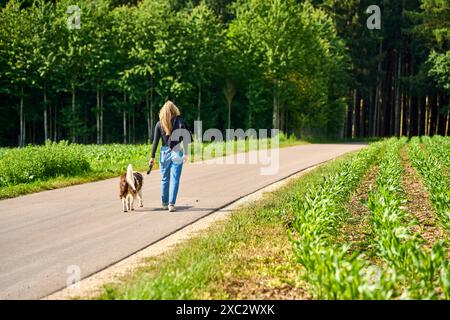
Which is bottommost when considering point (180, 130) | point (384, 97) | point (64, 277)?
point (64, 277)

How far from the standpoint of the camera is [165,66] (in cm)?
4200

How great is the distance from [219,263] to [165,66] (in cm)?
3689

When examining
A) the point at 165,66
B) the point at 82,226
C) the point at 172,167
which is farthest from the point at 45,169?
the point at 165,66

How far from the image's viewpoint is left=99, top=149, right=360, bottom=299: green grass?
5.25 metres

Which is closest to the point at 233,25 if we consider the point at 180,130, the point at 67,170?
the point at 67,170

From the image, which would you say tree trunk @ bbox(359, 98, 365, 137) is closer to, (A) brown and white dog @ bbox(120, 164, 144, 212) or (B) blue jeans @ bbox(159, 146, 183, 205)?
(B) blue jeans @ bbox(159, 146, 183, 205)

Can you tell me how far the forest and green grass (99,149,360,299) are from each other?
110ft

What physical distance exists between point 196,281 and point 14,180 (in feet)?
32.9

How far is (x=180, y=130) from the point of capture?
10.6 metres

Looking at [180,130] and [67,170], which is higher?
[180,130]

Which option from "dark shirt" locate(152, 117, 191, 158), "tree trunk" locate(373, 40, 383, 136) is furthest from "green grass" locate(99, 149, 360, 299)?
"tree trunk" locate(373, 40, 383, 136)

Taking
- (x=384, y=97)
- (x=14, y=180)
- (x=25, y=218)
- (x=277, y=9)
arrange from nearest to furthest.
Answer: (x=25, y=218), (x=14, y=180), (x=277, y=9), (x=384, y=97)

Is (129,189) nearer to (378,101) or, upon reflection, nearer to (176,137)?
(176,137)
